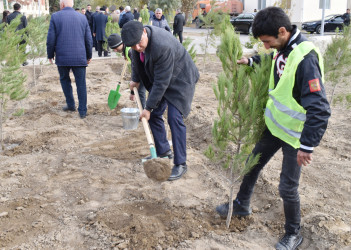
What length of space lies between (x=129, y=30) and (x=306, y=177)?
2480mm

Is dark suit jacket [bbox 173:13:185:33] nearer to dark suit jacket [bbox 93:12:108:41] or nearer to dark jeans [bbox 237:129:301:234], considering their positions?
dark suit jacket [bbox 93:12:108:41]

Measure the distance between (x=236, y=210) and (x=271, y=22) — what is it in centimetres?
162

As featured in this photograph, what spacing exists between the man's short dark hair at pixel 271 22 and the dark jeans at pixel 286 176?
0.77 meters

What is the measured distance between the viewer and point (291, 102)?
2.33m

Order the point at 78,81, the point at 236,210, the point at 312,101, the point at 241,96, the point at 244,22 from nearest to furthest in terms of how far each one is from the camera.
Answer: the point at 312,101 → the point at 241,96 → the point at 236,210 → the point at 78,81 → the point at 244,22

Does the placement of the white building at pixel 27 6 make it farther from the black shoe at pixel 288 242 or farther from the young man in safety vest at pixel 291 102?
the black shoe at pixel 288 242

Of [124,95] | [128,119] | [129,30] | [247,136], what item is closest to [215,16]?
[124,95]

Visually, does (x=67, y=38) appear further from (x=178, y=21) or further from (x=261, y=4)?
(x=261, y=4)

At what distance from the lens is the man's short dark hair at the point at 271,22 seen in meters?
2.23

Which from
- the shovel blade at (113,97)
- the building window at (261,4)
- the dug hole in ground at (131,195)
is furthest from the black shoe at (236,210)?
the building window at (261,4)

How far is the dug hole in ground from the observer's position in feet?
9.52

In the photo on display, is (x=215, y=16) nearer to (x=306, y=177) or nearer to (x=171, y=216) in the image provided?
(x=306, y=177)

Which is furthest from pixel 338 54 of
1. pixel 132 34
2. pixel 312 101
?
pixel 312 101

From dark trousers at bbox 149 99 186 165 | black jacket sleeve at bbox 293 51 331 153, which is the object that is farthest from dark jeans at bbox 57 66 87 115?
black jacket sleeve at bbox 293 51 331 153
